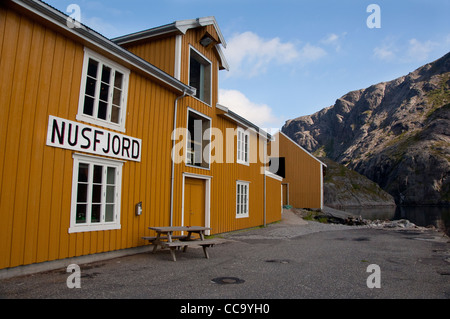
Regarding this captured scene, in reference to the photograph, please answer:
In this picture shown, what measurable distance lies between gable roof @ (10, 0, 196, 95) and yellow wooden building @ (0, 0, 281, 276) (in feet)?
0.08

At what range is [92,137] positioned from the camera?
7.34m

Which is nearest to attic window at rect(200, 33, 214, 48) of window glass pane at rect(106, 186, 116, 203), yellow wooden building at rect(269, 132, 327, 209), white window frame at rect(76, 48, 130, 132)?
white window frame at rect(76, 48, 130, 132)

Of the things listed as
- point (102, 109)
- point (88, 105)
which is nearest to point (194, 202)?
point (102, 109)

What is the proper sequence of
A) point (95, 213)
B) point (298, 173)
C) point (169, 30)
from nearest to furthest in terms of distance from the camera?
point (95, 213) < point (169, 30) < point (298, 173)

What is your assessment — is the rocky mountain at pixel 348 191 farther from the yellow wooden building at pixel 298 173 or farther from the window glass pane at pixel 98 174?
the window glass pane at pixel 98 174

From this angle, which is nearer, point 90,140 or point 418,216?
point 90,140

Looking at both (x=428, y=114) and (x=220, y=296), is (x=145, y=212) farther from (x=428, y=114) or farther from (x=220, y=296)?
(x=428, y=114)

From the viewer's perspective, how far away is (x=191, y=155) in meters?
12.6

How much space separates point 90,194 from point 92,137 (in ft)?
4.17

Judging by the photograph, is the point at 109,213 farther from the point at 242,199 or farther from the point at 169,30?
the point at 242,199

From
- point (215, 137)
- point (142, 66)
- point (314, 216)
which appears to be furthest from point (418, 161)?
point (142, 66)

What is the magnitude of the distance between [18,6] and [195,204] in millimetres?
7760

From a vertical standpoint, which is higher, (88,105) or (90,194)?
(88,105)

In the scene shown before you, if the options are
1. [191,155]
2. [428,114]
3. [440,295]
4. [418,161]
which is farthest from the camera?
[428,114]
